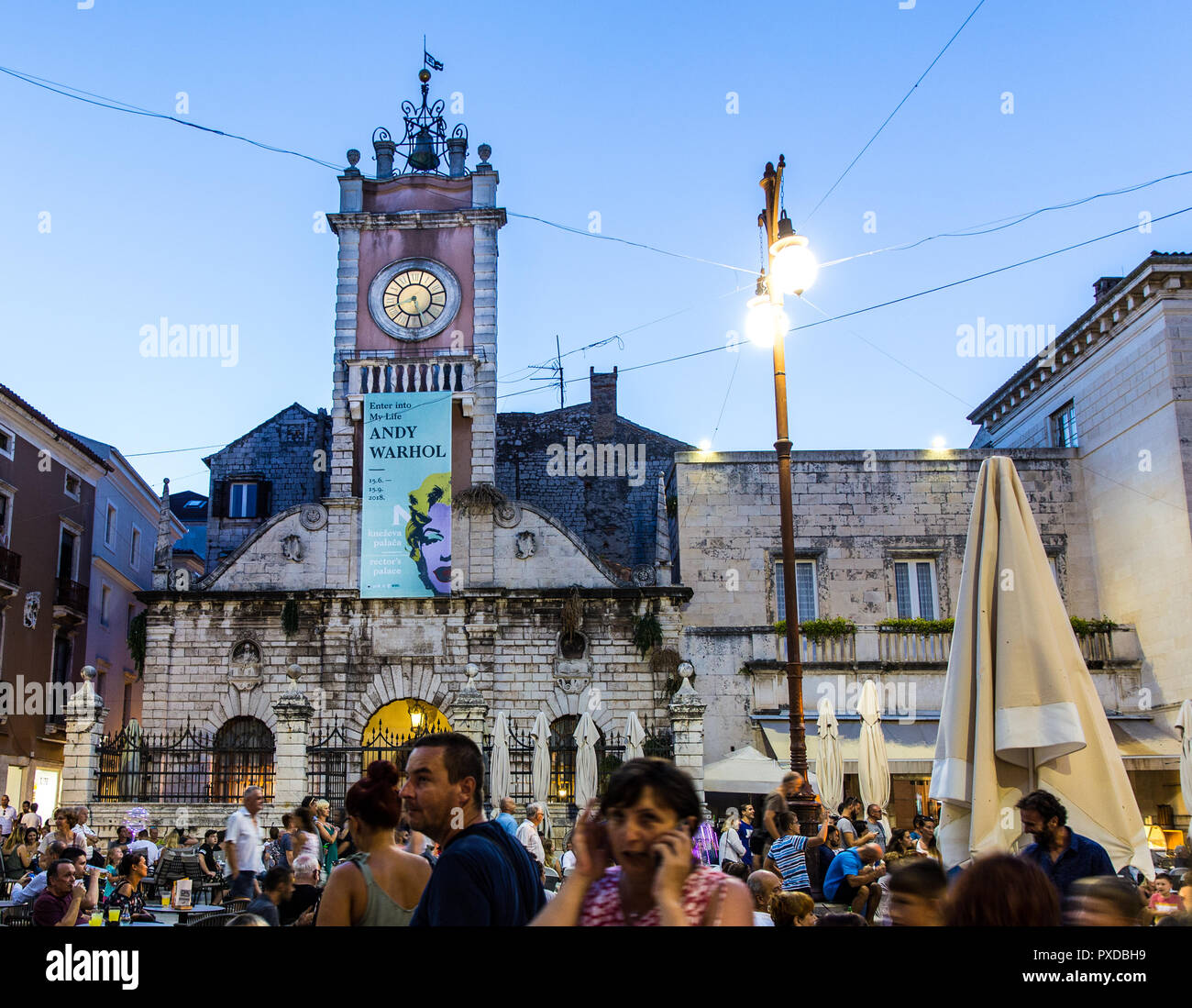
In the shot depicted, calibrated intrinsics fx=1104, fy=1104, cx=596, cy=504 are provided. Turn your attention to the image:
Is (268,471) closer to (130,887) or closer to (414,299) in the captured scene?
(414,299)

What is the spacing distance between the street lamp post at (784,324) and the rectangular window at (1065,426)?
16455 mm

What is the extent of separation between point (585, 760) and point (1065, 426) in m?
14.6

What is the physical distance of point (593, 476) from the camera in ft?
105

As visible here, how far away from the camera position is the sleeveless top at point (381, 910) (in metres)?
3.91

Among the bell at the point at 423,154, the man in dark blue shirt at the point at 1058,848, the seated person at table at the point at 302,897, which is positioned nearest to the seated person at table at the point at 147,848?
the seated person at table at the point at 302,897

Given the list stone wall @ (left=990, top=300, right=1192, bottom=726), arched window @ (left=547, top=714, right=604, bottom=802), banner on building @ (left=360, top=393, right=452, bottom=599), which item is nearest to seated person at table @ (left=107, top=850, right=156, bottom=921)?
arched window @ (left=547, top=714, right=604, bottom=802)

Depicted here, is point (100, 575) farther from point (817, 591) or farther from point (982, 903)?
point (982, 903)

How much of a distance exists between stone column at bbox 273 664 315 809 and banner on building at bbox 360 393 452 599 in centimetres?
468

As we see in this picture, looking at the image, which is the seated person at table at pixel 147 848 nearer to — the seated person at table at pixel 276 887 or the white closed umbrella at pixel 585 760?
the white closed umbrella at pixel 585 760

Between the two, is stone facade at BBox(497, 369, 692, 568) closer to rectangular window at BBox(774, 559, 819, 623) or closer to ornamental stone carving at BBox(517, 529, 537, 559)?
rectangular window at BBox(774, 559, 819, 623)

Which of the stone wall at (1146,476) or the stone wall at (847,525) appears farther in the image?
the stone wall at (847,525)

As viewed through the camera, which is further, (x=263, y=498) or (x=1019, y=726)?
(x=263, y=498)


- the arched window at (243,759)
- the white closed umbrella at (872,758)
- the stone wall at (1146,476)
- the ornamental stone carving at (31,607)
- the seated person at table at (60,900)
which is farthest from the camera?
the ornamental stone carving at (31,607)

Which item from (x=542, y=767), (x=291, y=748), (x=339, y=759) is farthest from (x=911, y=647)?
(x=291, y=748)
